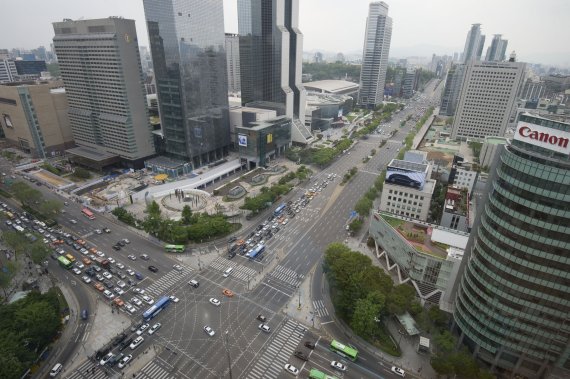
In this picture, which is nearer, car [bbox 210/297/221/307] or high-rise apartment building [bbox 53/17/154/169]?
car [bbox 210/297/221/307]

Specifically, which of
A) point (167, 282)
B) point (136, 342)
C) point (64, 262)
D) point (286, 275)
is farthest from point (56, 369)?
point (286, 275)

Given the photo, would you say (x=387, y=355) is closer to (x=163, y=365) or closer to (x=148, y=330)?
(x=163, y=365)

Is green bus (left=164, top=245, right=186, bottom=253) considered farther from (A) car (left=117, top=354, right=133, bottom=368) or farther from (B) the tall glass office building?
(B) the tall glass office building

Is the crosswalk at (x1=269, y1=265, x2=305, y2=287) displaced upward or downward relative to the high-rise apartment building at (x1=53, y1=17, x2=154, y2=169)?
downward

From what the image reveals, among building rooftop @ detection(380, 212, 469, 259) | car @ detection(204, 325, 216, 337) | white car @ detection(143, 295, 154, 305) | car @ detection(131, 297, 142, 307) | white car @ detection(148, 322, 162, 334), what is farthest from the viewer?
building rooftop @ detection(380, 212, 469, 259)

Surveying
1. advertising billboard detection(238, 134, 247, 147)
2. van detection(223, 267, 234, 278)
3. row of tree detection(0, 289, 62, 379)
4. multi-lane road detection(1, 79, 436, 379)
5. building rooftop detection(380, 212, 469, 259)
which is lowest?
multi-lane road detection(1, 79, 436, 379)

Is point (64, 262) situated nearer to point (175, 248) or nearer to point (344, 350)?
point (175, 248)

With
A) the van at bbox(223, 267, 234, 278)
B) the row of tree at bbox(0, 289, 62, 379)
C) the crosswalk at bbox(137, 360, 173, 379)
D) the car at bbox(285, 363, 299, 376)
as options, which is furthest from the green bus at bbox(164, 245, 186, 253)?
the car at bbox(285, 363, 299, 376)

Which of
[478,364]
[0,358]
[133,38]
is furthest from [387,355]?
[133,38]
